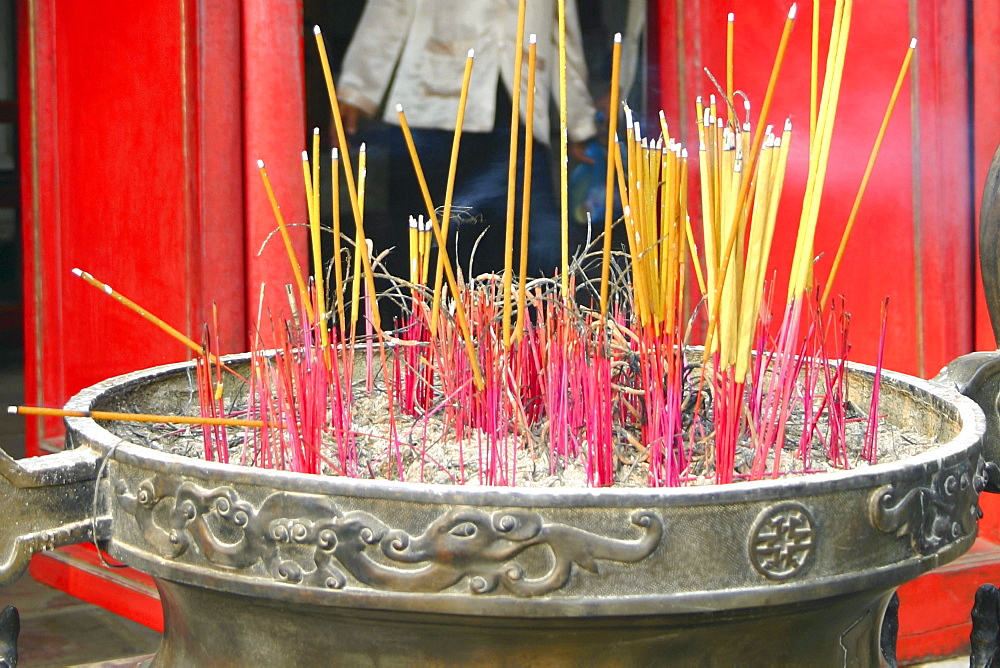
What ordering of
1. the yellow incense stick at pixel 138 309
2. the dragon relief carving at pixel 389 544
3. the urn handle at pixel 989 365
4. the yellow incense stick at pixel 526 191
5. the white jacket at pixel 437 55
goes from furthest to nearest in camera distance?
the white jacket at pixel 437 55 → the urn handle at pixel 989 365 → the yellow incense stick at pixel 138 309 → the yellow incense stick at pixel 526 191 → the dragon relief carving at pixel 389 544

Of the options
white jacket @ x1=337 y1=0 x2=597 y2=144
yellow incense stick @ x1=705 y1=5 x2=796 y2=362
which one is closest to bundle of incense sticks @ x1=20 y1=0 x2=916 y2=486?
yellow incense stick @ x1=705 y1=5 x2=796 y2=362

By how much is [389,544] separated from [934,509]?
16.8 inches

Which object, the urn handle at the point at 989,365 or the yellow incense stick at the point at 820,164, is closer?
the yellow incense stick at the point at 820,164

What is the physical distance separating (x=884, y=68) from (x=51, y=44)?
69.5 inches

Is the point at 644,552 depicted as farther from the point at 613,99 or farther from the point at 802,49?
the point at 802,49

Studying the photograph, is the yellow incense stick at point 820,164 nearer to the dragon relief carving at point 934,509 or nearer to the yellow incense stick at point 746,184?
the yellow incense stick at point 746,184

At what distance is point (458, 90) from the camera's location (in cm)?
257

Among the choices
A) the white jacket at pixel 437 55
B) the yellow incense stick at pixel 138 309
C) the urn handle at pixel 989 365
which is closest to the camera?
the yellow incense stick at pixel 138 309

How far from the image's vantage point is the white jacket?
2463 millimetres

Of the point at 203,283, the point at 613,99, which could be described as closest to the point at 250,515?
the point at 613,99

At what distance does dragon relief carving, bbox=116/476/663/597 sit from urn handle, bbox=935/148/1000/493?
539mm

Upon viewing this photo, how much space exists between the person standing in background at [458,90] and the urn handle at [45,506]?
5.05 ft

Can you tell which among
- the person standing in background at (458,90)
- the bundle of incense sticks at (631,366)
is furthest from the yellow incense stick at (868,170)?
the person standing in background at (458,90)

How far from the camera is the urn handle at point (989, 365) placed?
4.11 feet
